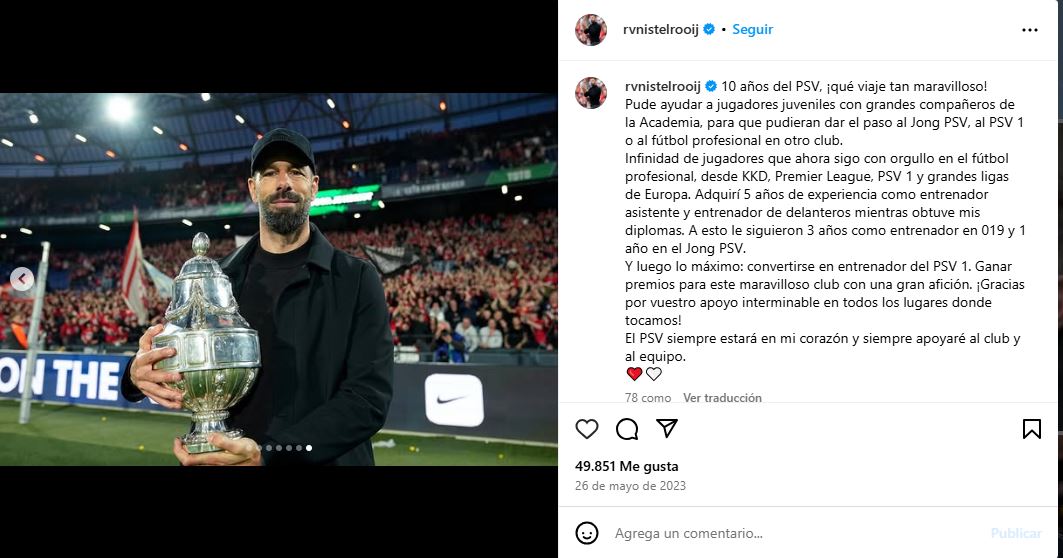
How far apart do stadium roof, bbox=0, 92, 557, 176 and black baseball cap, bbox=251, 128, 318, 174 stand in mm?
269

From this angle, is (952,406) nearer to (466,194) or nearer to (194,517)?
(194,517)

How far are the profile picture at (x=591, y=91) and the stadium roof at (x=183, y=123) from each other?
1170mm

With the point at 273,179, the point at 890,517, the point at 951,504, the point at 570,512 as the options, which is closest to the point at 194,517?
the point at 273,179

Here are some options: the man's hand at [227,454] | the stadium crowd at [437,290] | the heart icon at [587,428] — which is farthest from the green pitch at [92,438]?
the heart icon at [587,428]

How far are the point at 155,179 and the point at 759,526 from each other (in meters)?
4.12

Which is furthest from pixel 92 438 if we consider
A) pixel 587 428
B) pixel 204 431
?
pixel 587 428

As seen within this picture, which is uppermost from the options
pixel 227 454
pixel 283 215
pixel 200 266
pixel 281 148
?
pixel 281 148

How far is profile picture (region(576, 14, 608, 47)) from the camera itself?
78.9 inches

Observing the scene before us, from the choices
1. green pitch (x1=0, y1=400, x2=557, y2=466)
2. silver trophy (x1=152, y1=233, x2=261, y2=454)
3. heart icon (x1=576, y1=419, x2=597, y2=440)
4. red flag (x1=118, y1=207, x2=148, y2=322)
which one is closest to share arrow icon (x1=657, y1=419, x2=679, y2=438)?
heart icon (x1=576, y1=419, x2=597, y2=440)

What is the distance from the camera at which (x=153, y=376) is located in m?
2.27

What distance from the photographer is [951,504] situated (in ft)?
6.28

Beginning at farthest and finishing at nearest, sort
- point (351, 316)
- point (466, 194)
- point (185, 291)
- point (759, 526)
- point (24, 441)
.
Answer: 1. point (466, 194)
2. point (24, 441)
3. point (351, 316)
4. point (185, 291)
5. point (759, 526)

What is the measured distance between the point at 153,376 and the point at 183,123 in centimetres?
201

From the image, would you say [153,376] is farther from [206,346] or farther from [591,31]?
[591,31]
